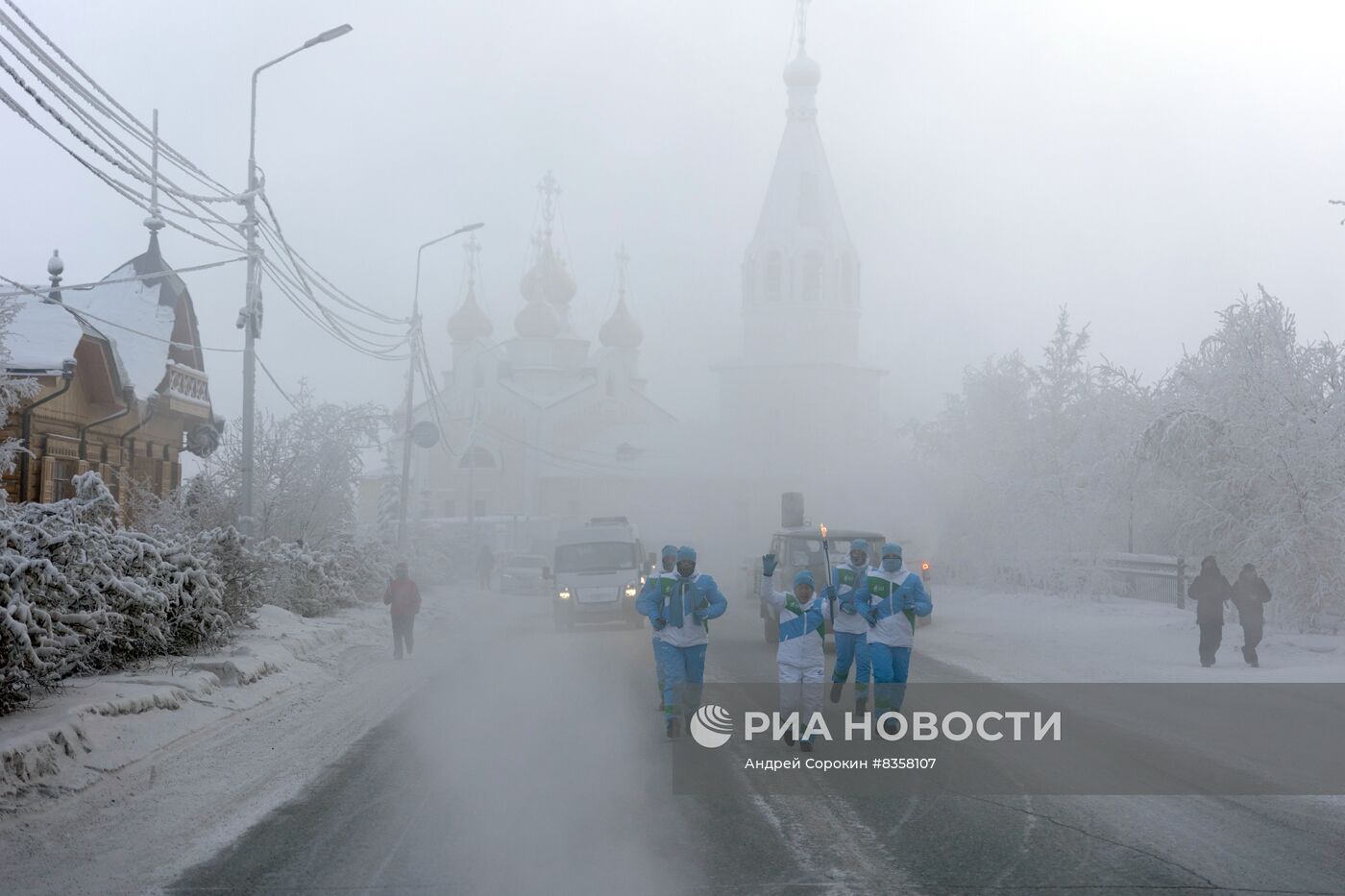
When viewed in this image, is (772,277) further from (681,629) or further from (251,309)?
(681,629)

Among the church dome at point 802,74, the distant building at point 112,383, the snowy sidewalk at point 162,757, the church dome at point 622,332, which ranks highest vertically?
the church dome at point 802,74

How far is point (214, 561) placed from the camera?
17.0 meters

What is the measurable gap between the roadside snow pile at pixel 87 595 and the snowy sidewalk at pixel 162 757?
1.13 ft

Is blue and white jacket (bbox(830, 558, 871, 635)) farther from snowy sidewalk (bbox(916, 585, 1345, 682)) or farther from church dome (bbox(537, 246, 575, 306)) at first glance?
church dome (bbox(537, 246, 575, 306))

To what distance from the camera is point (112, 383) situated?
28.4 metres

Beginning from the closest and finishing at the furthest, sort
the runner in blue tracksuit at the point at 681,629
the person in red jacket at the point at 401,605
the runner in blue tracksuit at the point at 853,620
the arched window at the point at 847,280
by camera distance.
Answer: the runner in blue tracksuit at the point at 681,629 < the runner in blue tracksuit at the point at 853,620 < the person in red jacket at the point at 401,605 < the arched window at the point at 847,280

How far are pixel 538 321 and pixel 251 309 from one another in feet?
253

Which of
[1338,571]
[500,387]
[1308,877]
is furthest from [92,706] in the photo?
[500,387]

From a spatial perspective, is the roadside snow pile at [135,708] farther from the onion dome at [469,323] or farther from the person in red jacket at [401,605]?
the onion dome at [469,323]

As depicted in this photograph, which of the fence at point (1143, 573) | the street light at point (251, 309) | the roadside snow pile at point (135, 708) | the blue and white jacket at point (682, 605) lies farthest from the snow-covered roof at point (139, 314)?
the fence at point (1143, 573)

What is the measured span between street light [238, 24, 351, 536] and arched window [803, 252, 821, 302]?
61.0m

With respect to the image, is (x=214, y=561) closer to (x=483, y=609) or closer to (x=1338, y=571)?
(x=1338, y=571)

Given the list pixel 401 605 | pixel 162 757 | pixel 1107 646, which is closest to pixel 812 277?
pixel 1107 646

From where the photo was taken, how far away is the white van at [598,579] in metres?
26.9
